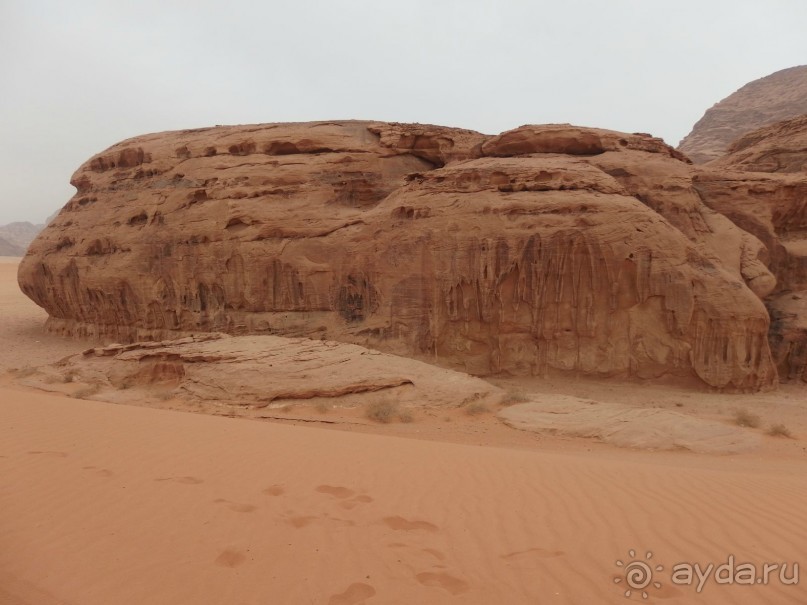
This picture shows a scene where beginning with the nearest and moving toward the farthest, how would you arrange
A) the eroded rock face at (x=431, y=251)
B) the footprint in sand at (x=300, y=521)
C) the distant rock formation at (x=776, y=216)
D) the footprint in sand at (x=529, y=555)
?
the footprint in sand at (x=529, y=555) < the footprint in sand at (x=300, y=521) < the eroded rock face at (x=431, y=251) < the distant rock formation at (x=776, y=216)

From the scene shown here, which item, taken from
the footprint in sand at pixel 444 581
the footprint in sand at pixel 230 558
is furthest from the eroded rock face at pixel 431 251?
the footprint in sand at pixel 444 581

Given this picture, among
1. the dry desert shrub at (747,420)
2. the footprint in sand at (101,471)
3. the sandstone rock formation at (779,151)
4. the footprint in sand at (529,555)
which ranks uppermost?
the sandstone rock formation at (779,151)

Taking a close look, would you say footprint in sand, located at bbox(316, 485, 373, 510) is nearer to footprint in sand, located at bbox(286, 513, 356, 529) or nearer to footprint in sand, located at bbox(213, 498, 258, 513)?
footprint in sand, located at bbox(286, 513, 356, 529)

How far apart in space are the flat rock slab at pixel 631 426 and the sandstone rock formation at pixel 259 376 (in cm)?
111

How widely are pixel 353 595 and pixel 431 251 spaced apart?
37.1 feet

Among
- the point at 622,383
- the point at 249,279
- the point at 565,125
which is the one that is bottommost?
the point at 622,383

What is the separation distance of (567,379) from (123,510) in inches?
441

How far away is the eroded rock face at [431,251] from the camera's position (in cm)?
1302

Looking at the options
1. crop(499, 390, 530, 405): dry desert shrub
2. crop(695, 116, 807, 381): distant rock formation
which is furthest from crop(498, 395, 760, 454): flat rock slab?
crop(695, 116, 807, 381): distant rock formation

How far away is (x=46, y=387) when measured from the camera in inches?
434

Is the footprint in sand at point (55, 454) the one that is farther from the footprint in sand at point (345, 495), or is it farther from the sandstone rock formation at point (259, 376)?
the sandstone rock formation at point (259, 376)

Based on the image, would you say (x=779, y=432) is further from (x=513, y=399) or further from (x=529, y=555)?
(x=529, y=555)

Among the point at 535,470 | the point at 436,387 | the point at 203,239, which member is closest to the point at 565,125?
the point at 436,387

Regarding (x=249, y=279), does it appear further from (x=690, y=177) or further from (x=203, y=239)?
(x=690, y=177)
